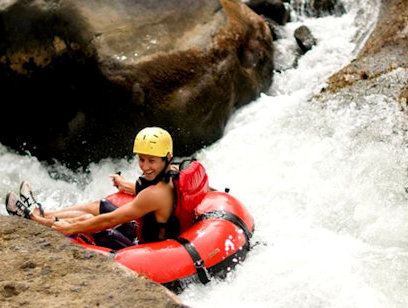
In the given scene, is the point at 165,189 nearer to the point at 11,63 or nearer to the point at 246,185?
the point at 246,185

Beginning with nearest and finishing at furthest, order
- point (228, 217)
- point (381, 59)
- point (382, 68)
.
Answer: point (228, 217)
point (382, 68)
point (381, 59)

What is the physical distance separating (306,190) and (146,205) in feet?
7.35

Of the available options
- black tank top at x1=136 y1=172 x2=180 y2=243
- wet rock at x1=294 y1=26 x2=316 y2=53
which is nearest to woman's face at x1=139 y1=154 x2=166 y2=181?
black tank top at x1=136 y1=172 x2=180 y2=243

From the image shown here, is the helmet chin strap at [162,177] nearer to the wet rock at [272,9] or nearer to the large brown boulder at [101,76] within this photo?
the large brown boulder at [101,76]

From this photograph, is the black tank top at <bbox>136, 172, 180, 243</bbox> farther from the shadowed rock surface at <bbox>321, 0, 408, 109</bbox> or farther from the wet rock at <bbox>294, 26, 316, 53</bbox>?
the wet rock at <bbox>294, 26, 316, 53</bbox>

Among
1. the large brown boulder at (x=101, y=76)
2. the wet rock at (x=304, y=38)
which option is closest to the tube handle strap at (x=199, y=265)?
the large brown boulder at (x=101, y=76)

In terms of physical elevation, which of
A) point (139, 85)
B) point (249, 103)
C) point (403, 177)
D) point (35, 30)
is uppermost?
point (35, 30)

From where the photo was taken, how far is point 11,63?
658 centimetres

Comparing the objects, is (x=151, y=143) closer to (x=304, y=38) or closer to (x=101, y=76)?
(x=101, y=76)

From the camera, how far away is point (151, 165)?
4125 mm

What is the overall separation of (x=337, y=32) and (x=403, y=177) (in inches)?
201

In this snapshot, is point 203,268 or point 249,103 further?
point 249,103

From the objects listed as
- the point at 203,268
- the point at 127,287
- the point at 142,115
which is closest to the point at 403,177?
the point at 203,268

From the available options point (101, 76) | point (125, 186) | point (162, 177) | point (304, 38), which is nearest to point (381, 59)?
point (304, 38)
